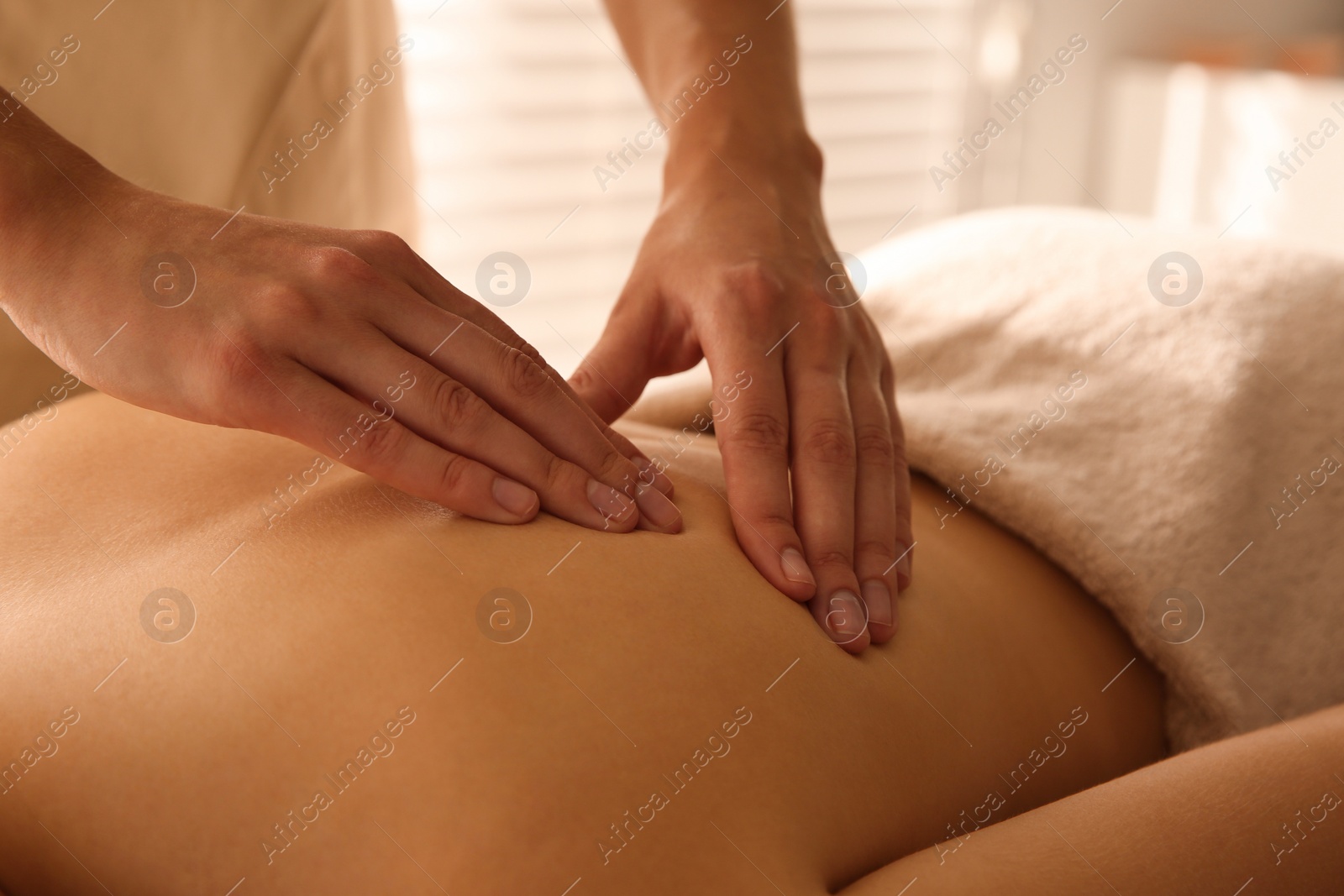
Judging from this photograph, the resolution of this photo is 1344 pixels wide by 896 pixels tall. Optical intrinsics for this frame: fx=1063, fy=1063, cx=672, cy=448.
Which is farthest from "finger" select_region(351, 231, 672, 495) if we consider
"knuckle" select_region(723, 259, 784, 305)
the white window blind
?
the white window blind

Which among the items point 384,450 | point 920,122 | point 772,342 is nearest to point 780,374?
point 772,342

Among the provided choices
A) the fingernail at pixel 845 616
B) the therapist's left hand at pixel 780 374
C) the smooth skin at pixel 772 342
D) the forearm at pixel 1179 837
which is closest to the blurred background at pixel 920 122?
the smooth skin at pixel 772 342

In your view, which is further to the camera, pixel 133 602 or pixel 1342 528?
pixel 1342 528

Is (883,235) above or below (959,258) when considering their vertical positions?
below

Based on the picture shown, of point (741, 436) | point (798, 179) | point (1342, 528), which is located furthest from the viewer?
point (798, 179)

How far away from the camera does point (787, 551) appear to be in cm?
73

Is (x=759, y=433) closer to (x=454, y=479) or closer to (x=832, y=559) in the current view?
(x=832, y=559)

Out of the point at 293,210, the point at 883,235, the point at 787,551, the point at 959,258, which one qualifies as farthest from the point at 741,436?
the point at 883,235

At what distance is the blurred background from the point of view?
101 inches

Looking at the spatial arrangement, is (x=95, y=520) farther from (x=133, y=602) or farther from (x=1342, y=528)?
(x=1342, y=528)

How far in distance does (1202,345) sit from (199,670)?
85cm

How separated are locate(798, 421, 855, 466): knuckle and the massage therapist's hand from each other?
146 mm

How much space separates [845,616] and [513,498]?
230 mm

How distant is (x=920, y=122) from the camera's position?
127 inches
